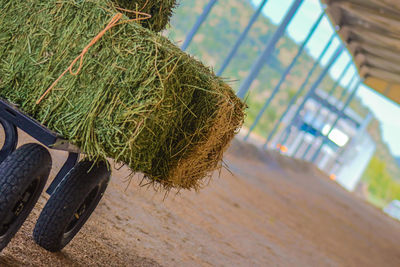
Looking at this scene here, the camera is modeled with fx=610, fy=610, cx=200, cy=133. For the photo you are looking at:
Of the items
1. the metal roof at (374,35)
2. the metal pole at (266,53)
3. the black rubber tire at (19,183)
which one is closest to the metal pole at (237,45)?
the metal pole at (266,53)

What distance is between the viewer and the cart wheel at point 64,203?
3.45 m

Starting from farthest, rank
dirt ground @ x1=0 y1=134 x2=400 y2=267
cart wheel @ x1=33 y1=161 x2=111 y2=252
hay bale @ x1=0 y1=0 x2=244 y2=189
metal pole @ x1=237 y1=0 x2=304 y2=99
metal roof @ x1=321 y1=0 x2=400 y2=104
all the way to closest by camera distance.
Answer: metal roof @ x1=321 y1=0 x2=400 y2=104
metal pole @ x1=237 y1=0 x2=304 y2=99
dirt ground @ x1=0 y1=134 x2=400 y2=267
cart wheel @ x1=33 y1=161 x2=111 y2=252
hay bale @ x1=0 y1=0 x2=244 y2=189

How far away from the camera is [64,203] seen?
345 cm

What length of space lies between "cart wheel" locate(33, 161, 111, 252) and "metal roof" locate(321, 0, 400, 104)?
12.9 metres

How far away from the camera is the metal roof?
17.2 metres

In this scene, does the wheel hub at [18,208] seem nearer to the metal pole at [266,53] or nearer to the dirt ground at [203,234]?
the dirt ground at [203,234]

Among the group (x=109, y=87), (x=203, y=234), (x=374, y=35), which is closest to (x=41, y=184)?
(x=109, y=87)

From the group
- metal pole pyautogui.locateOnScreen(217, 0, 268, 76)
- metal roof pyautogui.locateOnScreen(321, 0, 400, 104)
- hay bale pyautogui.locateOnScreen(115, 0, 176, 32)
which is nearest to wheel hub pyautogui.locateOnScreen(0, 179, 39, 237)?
hay bale pyautogui.locateOnScreen(115, 0, 176, 32)

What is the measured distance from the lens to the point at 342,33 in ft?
75.8

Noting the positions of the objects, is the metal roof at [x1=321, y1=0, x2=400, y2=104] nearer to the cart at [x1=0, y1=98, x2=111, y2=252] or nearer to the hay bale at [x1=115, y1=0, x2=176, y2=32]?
the hay bale at [x1=115, y1=0, x2=176, y2=32]


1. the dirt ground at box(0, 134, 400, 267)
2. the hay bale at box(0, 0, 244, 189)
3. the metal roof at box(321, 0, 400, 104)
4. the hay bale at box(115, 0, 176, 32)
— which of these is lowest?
the dirt ground at box(0, 134, 400, 267)

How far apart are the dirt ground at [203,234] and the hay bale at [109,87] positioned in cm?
81

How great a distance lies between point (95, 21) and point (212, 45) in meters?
20.8

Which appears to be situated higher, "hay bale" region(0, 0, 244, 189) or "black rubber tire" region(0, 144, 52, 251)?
"hay bale" region(0, 0, 244, 189)
